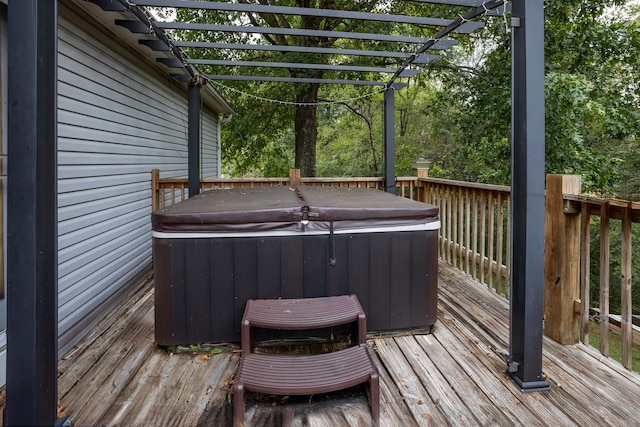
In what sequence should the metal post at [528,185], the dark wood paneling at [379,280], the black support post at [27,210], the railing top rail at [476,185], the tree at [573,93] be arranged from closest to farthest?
the black support post at [27,210] < the metal post at [528,185] < the dark wood paneling at [379,280] < the railing top rail at [476,185] < the tree at [573,93]

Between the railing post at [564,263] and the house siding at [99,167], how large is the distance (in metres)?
3.24

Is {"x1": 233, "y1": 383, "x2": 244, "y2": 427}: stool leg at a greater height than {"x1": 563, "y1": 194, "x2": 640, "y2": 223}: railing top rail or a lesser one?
lesser

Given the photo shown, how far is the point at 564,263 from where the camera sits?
8.89ft

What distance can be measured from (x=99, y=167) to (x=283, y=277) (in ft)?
6.44

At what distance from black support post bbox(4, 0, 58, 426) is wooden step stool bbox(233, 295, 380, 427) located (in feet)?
2.66

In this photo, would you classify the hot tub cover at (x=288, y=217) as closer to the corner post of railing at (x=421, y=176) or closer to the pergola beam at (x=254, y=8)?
the pergola beam at (x=254, y=8)

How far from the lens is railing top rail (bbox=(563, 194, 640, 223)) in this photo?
7.19ft

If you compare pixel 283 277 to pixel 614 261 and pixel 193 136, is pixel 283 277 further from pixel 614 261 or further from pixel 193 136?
pixel 614 261

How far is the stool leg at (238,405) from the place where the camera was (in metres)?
1.83

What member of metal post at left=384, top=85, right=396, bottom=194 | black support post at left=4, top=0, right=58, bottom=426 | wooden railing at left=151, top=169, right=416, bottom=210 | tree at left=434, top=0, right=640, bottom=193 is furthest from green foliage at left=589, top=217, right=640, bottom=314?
black support post at left=4, top=0, right=58, bottom=426

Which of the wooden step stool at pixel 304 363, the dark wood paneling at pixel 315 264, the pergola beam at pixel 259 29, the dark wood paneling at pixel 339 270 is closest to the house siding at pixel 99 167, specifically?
the pergola beam at pixel 259 29

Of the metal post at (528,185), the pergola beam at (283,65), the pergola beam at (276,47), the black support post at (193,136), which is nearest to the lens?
the metal post at (528,185)

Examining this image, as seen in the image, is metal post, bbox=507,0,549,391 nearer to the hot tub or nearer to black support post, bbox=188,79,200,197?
the hot tub

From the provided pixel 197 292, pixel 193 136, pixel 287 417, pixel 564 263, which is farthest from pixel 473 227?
pixel 193 136
